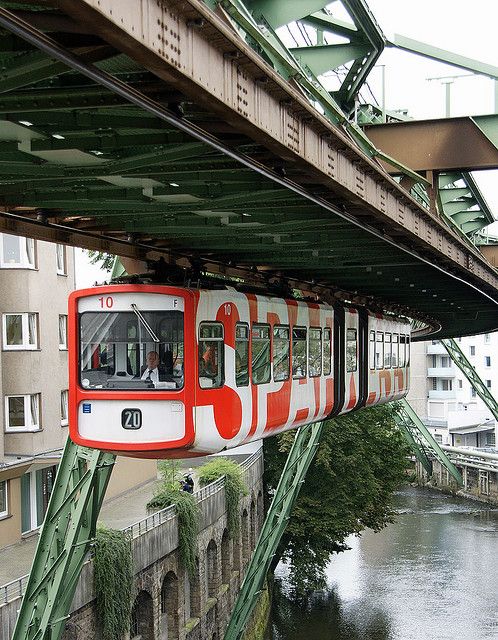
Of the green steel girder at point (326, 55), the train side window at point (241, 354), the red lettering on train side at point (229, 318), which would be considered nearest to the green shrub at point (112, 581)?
the train side window at point (241, 354)

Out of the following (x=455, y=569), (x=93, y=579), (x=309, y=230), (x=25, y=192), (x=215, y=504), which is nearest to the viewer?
(x=25, y=192)

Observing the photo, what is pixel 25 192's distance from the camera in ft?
25.7

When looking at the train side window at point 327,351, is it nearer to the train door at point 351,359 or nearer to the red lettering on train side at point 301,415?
the train door at point 351,359

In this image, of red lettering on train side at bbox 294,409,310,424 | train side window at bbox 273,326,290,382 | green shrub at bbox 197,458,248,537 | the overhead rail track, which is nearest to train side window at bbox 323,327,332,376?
red lettering on train side at bbox 294,409,310,424

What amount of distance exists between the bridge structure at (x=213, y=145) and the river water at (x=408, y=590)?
15.1 meters

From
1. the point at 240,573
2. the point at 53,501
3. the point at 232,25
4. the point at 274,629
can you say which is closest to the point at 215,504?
the point at 240,573

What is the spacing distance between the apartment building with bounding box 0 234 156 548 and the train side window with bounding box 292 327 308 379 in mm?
8600

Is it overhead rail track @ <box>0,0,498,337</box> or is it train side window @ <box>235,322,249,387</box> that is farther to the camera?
train side window @ <box>235,322,249,387</box>

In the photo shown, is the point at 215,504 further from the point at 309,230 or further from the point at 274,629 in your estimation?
the point at 309,230

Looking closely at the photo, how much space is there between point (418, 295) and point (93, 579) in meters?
7.66

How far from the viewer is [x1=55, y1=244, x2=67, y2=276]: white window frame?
22856 mm

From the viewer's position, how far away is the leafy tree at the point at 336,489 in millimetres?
29422

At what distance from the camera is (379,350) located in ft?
64.2

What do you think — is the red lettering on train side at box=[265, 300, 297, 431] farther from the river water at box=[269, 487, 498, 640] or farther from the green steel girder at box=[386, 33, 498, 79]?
the river water at box=[269, 487, 498, 640]
